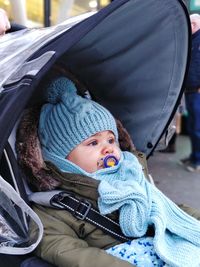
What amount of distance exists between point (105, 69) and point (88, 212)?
726mm

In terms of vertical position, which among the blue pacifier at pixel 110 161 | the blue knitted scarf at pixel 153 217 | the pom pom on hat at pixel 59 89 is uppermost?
the pom pom on hat at pixel 59 89

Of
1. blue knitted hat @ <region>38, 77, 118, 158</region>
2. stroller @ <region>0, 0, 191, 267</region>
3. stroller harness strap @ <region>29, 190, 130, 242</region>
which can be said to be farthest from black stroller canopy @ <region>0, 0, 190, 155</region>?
stroller harness strap @ <region>29, 190, 130, 242</region>

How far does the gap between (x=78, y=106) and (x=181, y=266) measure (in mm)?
778

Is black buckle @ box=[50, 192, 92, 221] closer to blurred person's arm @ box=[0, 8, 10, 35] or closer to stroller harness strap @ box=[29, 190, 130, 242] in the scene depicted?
stroller harness strap @ box=[29, 190, 130, 242]

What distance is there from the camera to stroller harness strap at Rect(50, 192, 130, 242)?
1.73 meters

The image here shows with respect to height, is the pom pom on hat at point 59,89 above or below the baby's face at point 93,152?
above

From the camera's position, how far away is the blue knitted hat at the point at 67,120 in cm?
192

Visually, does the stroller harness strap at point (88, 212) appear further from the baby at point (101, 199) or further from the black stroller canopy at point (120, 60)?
the black stroller canopy at point (120, 60)

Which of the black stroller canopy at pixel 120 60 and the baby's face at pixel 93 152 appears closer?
the black stroller canopy at pixel 120 60

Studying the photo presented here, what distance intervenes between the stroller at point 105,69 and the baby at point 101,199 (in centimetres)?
12

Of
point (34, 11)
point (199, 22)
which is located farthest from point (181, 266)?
point (34, 11)

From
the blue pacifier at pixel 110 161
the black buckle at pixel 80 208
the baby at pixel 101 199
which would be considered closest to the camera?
the baby at pixel 101 199

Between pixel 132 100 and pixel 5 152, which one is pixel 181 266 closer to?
pixel 5 152

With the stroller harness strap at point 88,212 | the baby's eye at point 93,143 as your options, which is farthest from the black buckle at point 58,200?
the baby's eye at point 93,143
